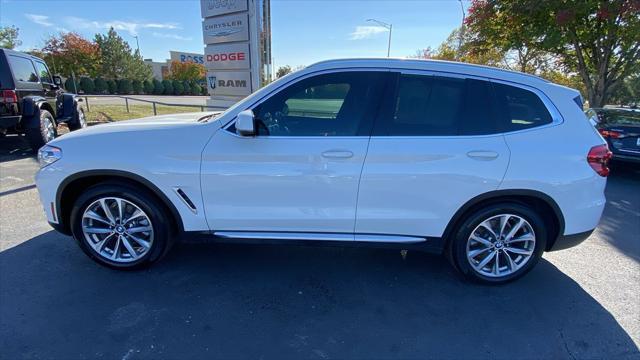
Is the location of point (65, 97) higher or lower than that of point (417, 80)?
lower

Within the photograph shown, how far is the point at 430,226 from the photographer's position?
2.83m

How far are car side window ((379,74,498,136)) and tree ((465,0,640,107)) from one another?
10.2 meters

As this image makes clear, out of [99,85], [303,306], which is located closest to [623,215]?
[303,306]

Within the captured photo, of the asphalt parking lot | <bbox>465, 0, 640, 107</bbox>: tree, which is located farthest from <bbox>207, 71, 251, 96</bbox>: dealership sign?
<bbox>465, 0, 640, 107</bbox>: tree

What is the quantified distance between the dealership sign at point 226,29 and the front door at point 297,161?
7455 millimetres

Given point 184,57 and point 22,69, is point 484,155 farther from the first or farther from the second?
point 184,57

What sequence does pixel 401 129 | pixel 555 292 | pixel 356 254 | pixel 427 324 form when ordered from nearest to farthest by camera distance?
pixel 427 324
pixel 401 129
pixel 555 292
pixel 356 254

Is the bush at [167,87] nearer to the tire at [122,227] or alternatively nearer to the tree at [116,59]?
the tree at [116,59]

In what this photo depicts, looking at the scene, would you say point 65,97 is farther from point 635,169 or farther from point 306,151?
point 635,169

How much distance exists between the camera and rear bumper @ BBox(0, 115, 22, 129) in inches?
260

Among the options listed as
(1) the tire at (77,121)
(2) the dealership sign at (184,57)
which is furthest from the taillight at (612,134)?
(2) the dealership sign at (184,57)

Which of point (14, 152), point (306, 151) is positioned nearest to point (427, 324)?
point (306, 151)

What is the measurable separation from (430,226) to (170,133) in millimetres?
2229

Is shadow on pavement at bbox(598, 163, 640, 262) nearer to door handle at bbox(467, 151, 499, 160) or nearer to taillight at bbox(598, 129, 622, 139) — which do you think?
taillight at bbox(598, 129, 622, 139)
